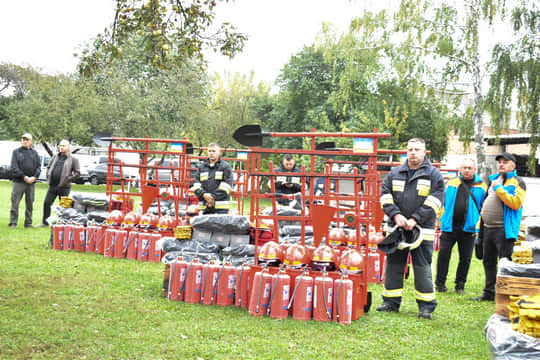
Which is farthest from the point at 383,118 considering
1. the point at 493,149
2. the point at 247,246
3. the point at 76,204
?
the point at 247,246

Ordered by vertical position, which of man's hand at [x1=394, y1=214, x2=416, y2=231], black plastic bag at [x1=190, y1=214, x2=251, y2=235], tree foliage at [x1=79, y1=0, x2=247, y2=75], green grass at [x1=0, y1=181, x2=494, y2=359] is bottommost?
green grass at [x1=0, y1=181, x2=494, y2=359]

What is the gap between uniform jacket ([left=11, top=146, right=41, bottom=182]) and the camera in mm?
11443

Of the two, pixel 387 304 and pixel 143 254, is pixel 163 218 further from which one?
pixel 387 304

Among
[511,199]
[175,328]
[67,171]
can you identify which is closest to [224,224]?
[175,328]

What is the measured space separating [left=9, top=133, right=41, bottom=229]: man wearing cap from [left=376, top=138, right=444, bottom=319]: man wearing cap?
8.67 meters

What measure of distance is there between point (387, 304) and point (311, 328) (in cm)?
132

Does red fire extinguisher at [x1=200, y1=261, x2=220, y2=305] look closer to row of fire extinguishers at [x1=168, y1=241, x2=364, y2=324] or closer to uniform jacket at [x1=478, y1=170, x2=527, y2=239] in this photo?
row of fire extinguishers at [x1=168, y1=241, x2=364, y2=324]

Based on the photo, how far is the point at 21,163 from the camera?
1149cm

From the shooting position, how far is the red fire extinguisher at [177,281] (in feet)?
20.1

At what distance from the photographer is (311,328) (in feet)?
17.1

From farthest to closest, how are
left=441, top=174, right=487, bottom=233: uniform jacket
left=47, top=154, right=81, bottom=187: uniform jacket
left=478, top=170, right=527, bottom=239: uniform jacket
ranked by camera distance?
left=47, top=154, right=81, bottom=187: uniform jacket
left=441, top=174, right=487, bottom=233: uniform jacket
left=478, top=170, right=527, bottom=239: uniform jacket

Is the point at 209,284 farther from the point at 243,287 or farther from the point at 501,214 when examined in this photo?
the point at 501,214

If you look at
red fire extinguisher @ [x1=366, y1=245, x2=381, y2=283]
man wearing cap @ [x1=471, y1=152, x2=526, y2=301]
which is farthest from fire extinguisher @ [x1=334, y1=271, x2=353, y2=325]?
man wearing cap @ [x1=471, y1=152, x2=526, y2=301]

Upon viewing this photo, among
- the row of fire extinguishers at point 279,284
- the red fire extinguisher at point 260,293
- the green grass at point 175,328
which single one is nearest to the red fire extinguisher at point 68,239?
the green grass at point 175,328
